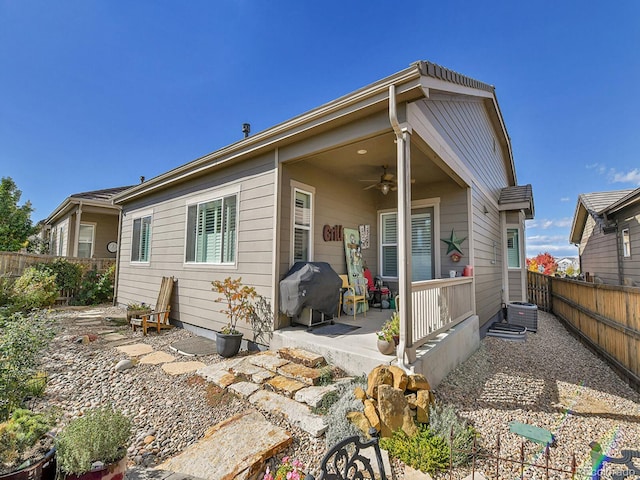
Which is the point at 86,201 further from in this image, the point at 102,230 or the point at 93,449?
the point at 93,449

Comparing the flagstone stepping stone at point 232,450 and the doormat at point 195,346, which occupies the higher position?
the flagstone stepping stone at point 232,450

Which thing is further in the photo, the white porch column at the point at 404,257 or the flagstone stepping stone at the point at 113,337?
the flagstone stepping stone at the point at 113,337

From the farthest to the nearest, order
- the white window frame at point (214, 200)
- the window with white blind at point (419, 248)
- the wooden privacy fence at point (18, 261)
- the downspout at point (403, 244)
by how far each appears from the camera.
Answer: the wooden privacy fence at point (18, 261)
the window with white blind at point (419, 248)
the white window frame at point (214, 200)
the downspout at point (403, 244)

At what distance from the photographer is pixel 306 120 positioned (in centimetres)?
397

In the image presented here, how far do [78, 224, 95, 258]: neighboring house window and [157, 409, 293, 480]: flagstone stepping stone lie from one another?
1312 cm

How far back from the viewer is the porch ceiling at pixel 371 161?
445 cm

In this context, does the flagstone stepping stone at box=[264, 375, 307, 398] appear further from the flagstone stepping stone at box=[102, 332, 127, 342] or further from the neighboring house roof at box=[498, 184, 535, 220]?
the neighboring house roof at box=[498, 184, 535, 220]

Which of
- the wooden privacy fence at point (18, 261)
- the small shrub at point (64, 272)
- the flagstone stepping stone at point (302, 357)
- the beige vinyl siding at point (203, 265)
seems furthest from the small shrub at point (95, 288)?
the flagstone stepping stone at point (302, 357)

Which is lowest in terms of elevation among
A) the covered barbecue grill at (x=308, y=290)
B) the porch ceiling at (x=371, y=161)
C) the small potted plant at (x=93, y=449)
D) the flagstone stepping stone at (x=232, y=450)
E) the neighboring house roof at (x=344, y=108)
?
the flagstone stepping stone at (x=232, y=450)

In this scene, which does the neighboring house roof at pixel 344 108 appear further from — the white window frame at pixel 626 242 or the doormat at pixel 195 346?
the white window frame at pixel 626 242

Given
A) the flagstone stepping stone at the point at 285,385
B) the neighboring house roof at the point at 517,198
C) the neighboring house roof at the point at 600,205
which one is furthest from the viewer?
the neighboring house roof at the point at 517,198

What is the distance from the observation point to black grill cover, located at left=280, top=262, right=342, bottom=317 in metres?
4.22

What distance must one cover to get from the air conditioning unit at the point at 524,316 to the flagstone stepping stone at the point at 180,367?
724 cm

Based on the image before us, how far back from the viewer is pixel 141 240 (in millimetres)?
8109
